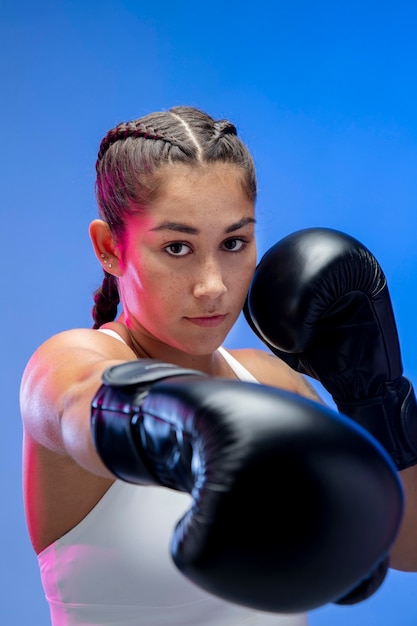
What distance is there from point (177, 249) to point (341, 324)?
1.22ft

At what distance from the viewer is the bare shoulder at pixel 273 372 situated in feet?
5.25

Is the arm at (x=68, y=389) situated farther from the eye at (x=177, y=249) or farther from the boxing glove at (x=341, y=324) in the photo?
the boxing glove at (x=341, y=324)

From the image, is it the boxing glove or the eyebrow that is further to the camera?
the boxing glove

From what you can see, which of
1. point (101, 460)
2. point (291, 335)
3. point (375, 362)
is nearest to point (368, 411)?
point (375, 362)

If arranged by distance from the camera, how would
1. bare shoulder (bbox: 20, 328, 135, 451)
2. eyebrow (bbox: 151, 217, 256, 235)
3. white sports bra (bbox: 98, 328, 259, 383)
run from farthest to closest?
1. white sports bra (bbox: 98, 328, 259, 383)
2. eyebrow (bbox: 151, 217, 256, 235)
3. bare shoulder (bbox: 20, 328, 135, 451)

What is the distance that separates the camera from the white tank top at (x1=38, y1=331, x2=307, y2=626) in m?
1.25

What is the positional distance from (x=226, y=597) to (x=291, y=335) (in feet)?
2.51

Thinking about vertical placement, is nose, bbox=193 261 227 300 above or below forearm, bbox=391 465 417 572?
above

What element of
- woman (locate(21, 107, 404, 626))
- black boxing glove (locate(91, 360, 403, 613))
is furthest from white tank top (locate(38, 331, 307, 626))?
black boxing glove (locate(91, 360, 403, 613))

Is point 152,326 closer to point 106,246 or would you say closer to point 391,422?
point 106,246

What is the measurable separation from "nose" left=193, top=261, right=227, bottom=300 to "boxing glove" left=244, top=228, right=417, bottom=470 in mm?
183

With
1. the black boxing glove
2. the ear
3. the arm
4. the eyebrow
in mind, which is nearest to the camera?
the black boxing glove

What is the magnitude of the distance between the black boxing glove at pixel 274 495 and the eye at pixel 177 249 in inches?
21.7

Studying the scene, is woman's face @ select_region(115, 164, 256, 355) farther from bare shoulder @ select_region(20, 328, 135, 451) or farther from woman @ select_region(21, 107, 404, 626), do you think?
bare shoulder @ select_region(20, 328, 135, 451)
